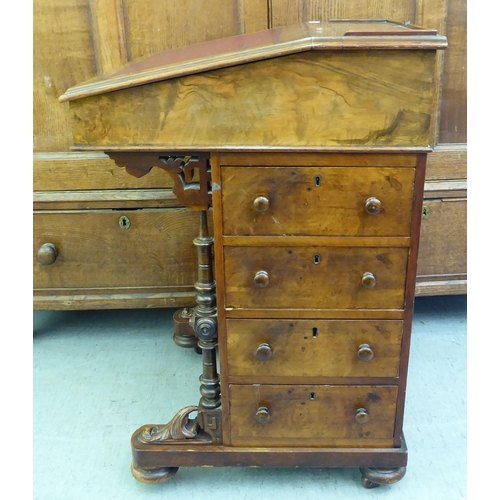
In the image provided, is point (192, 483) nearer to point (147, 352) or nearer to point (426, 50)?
point (147, 352)

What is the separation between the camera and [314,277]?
124cm

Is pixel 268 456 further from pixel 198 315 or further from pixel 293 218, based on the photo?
pixel 293 218

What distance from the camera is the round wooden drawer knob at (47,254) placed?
1875mm

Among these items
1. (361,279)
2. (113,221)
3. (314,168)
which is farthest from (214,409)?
(113,221)

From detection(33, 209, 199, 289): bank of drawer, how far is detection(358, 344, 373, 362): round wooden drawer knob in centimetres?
87

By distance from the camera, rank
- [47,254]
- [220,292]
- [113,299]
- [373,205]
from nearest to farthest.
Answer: [373,205] → [220,292] → [47,254] → [113,299]

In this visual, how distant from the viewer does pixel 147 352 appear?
207 cm

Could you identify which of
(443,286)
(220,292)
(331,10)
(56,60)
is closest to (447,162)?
(443,286)

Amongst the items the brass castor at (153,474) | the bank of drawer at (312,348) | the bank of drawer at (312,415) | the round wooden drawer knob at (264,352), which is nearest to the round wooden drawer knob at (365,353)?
the bank of drawer at (312,348)

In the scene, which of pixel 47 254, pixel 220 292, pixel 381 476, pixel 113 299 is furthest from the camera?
pixel 113 299

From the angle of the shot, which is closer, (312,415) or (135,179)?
(312,415)

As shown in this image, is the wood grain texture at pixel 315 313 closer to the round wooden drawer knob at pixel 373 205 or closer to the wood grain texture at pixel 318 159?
the round wooden drawer knob at pixel 373 205

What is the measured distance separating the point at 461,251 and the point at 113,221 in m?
1.40

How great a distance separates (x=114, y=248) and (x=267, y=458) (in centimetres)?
101
